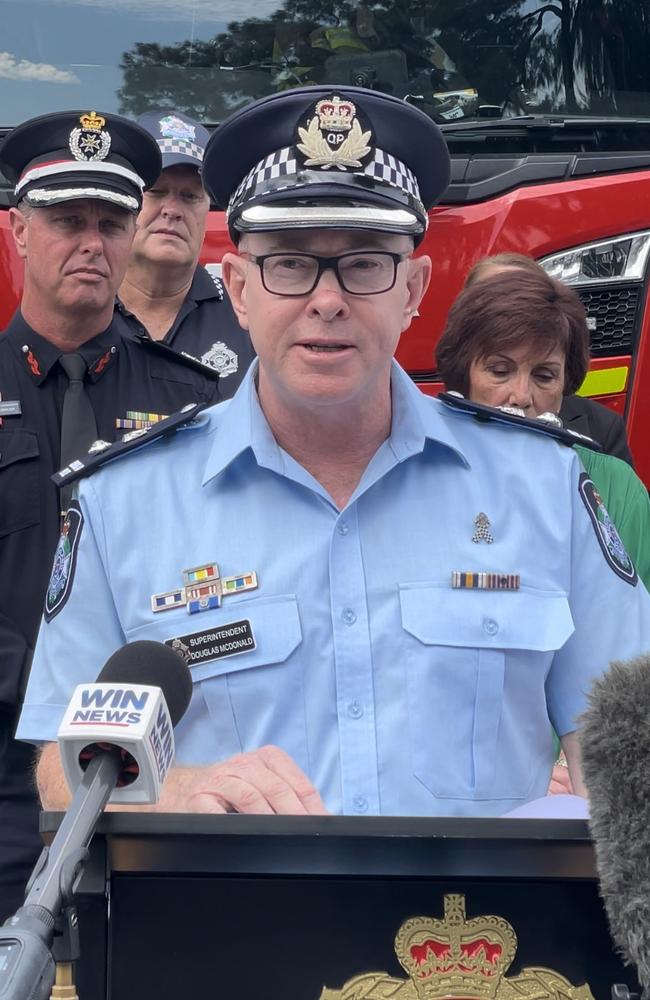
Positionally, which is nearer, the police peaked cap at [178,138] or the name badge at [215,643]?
the name badge at [215,643]

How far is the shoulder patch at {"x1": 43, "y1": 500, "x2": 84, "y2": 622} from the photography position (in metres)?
2.25

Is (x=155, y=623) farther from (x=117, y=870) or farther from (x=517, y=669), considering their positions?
(x=117, y=870)

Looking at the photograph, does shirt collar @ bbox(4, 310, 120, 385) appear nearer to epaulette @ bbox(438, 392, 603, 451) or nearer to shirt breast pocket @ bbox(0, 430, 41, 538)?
shirt breast pocket @ bbox(0, 430, 41, 538)

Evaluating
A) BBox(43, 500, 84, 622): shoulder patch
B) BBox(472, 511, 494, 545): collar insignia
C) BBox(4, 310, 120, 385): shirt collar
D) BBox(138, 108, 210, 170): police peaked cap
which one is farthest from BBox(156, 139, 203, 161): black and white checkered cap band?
BBox(472, 511, 494, 545): collar insignia

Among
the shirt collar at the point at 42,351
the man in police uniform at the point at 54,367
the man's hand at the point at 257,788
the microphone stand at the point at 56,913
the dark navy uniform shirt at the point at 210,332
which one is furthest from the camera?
the dark navy uniform shirt at the point at 210,332

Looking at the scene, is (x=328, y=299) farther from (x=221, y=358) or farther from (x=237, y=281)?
(x=221, y=358)

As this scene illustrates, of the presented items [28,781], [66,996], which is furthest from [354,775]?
[28,781]

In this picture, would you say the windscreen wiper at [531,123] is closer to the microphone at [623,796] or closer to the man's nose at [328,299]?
the man's nose at [328,299]

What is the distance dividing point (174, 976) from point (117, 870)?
0.40 ft

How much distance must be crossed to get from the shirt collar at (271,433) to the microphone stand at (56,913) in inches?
37.1

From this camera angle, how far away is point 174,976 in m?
1.57

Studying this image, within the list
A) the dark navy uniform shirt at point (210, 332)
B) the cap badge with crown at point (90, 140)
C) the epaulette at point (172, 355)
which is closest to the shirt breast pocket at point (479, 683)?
the epaulette at point (172, 355)

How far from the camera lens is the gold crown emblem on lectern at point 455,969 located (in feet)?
5.07

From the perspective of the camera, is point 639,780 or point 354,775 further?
point 354,775
